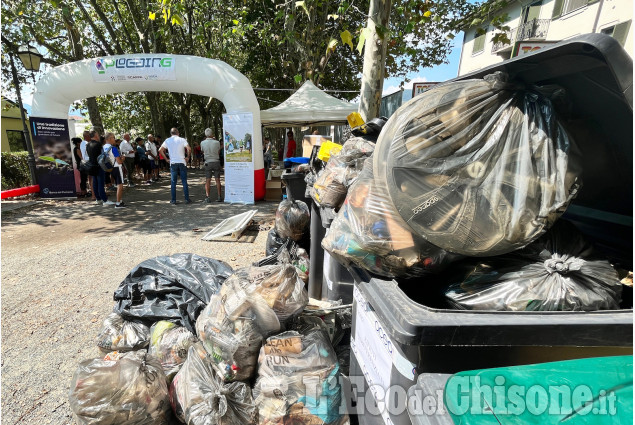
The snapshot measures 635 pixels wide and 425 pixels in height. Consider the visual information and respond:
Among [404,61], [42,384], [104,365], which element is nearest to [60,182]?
[42,384]

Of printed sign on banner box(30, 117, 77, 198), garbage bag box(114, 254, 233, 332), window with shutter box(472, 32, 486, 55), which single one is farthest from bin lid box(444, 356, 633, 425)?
window with shutter box(472, 32, 486, 55)

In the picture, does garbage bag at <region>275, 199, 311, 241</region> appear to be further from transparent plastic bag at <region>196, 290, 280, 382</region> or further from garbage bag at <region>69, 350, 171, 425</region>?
garbage bag at <region>69, 350, 171, 425</region>

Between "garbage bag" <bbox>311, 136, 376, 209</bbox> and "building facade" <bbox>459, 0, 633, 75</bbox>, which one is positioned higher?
"building facade" <bbox>459, 0, 633, 75</bbox>

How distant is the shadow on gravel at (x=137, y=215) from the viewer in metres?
6.13

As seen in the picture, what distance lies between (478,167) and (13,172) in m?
13.6

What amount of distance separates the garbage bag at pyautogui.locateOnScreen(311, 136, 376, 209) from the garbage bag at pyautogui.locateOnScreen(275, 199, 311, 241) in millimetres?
1020

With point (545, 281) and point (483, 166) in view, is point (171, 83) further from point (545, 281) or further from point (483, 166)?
point (545, 281)

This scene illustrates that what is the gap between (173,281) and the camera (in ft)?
→ 8.18

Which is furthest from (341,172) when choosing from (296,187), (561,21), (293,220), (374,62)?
(561,21)

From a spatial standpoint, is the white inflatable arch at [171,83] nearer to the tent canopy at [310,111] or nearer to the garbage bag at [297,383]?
the tent canopy at [310,111]

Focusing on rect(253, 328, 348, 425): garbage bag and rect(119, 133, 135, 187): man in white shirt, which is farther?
rect(119, 133, 135, 187): man in white shirt

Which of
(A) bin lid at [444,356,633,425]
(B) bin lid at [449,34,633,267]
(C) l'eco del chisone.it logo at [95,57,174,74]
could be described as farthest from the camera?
(C) l'eco del chisone.it logo at [95,57,174,74]

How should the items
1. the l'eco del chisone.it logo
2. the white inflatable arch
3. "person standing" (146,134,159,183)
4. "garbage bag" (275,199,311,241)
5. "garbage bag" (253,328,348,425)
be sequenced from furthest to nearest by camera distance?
"person standing" (146,134,159,183)
the l'eco del chisone.it logo
the white inflatable arch
"garbage bag" (275,199,311,241)
"garbage bag" (253,328,348,425)

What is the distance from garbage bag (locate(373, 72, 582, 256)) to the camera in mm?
1031
